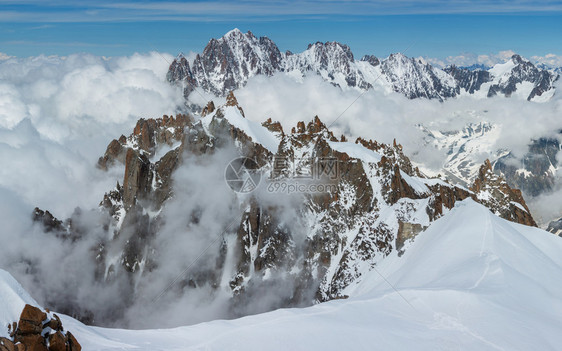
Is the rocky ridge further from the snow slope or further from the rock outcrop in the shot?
the rock outcrop

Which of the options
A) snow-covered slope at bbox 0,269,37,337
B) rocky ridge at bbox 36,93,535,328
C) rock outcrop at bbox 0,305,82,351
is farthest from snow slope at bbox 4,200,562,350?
rocky ridge at bbox 36,93,535,328

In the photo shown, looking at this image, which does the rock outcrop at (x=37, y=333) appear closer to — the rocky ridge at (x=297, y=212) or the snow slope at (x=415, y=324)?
the snow slope at (x=415, y=324)

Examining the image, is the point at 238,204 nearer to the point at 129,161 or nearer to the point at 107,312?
the point at 129,161

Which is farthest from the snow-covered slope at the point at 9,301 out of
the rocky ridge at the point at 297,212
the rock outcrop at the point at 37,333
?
the rocky ridge at the point at 297,212

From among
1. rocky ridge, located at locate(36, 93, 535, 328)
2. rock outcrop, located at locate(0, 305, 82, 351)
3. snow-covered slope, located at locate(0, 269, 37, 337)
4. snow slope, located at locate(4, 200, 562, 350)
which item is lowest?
snow slope, located at locate(4, 200, 562, 350)

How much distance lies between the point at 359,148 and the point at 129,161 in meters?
119

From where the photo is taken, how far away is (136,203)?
190250 mm

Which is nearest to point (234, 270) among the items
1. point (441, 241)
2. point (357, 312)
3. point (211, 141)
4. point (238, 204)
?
point (238, 204)

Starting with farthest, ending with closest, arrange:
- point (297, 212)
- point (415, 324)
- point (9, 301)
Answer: point (297, 212) < point (415, 324) < point (9, 301)

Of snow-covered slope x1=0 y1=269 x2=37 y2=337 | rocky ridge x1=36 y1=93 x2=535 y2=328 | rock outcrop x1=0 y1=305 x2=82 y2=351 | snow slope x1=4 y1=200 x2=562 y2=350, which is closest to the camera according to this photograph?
rock outcrop x1=0 y1=305 x2=82 y2=351

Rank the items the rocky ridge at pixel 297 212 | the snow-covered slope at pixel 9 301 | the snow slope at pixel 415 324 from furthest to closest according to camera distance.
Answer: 1. the rocky ridge at pixel 297 212
2. the snow slope at pixel 415 324
3. the snow-covered slope at pixel 9 301

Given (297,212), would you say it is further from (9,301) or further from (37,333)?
(37,333)

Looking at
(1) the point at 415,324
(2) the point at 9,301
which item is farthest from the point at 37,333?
(1) the point at 415,324

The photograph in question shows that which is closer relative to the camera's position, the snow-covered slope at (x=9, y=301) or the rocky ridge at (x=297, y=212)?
the snow-covered slope at (x=9, y=301)
